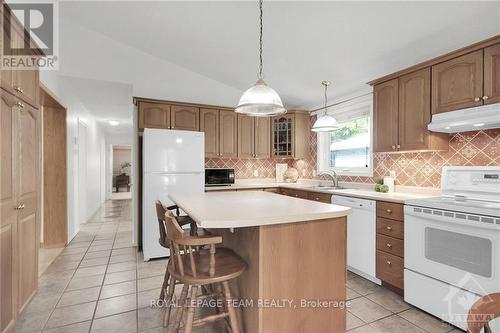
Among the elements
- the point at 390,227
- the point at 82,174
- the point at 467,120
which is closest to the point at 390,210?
the point at 390,227

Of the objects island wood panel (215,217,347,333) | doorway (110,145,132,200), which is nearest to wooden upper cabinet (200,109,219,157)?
island wood panel (215,217,347,333)

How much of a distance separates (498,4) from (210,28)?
2.52m

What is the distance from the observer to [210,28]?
297cm

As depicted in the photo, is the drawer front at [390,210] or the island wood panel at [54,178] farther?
the island wood panel at [54,178]

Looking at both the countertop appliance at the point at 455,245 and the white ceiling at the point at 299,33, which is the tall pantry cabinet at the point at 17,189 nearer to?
the white ceiling at the point at 299,33

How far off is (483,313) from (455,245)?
1360mm

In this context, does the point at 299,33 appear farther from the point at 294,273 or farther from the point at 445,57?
the point at 294,273

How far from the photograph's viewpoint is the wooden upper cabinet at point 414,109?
2.48 m

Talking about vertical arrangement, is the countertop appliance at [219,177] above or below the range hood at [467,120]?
below

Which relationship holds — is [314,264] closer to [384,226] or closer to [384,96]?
[384,226]

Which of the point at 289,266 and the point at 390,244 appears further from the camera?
the point at 390,244

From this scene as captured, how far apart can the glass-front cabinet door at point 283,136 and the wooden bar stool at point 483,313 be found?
3709 millimetres

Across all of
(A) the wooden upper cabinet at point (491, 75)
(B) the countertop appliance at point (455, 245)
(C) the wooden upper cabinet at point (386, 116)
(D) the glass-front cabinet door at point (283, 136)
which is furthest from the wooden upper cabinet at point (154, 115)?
(A) the wooden upper cabinet at point (491, 75)

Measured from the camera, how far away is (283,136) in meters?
4.56
